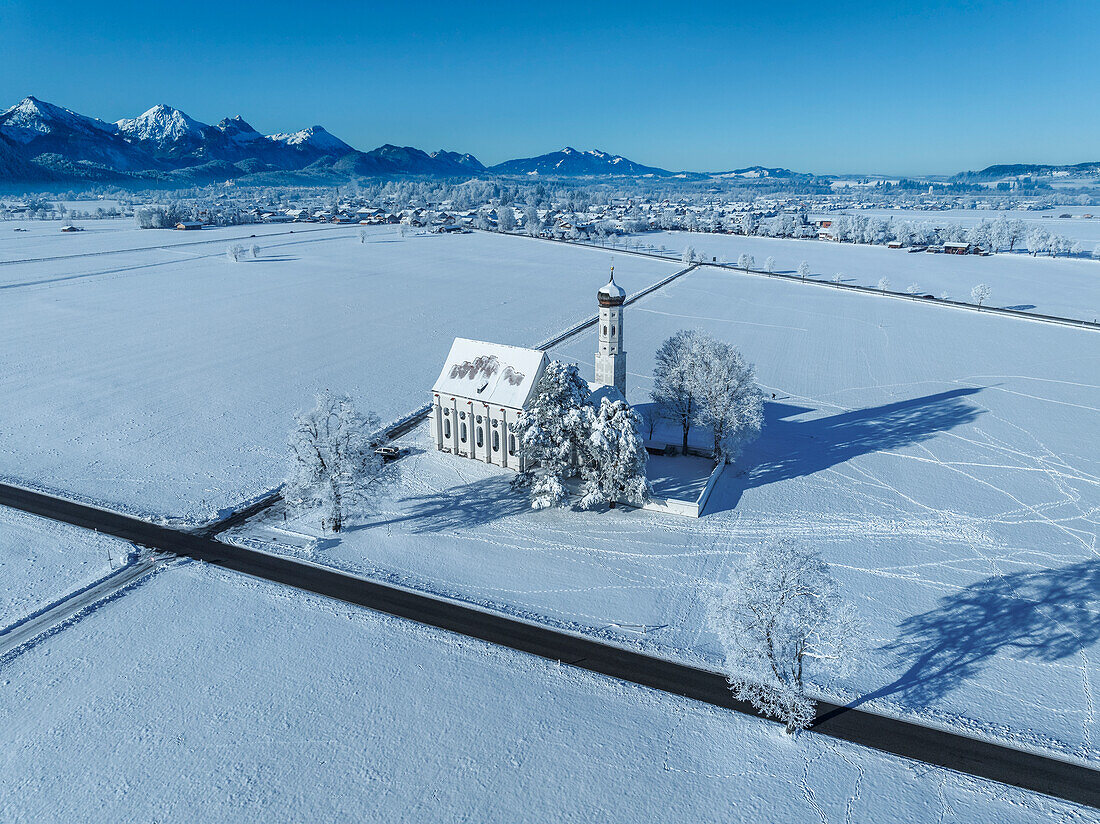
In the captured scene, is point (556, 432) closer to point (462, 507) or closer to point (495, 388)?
point (495, 388)

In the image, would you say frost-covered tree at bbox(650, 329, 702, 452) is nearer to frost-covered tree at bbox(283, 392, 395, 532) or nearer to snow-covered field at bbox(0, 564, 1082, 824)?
frost-covered tree at bbox(283, 392, 395, 532)

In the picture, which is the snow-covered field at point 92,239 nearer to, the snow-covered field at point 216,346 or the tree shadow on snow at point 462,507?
the snow-covered field at point 216,346

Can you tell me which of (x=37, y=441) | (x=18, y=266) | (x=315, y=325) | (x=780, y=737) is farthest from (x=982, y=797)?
(x=18, y=266)

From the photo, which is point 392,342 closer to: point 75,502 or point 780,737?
point 75,502

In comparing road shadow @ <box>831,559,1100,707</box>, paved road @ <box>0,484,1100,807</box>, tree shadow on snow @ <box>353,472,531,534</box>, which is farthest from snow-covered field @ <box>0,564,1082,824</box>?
tree shadow on snow @ <box>353,472,531,534</box>

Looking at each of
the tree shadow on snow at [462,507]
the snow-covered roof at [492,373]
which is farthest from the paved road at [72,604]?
the snow-covered roof at [492,373]

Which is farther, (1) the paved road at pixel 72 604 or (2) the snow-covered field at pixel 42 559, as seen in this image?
(2) the snow-covered field at pixel 42 559
